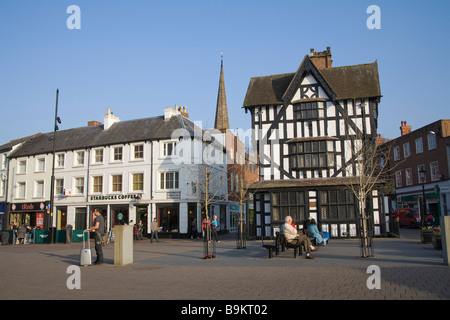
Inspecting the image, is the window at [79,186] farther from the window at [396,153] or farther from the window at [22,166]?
the window at [396,153]

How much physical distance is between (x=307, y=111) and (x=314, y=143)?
90.7 inches

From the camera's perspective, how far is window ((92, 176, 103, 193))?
34.4 metres

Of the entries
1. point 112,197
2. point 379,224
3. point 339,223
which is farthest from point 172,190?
point 379,224

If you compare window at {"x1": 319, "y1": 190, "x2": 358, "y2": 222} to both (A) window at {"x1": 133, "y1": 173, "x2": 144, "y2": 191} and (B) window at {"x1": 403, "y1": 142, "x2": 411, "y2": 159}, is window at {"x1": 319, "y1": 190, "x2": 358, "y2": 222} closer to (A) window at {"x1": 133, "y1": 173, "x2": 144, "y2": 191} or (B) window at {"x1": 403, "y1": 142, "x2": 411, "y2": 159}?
(A) window at {"x1": 133, "y1": 173, "x2": 144, "y2": 191}

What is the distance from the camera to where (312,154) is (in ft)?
80.9

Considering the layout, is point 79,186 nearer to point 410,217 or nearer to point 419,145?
point 410,217

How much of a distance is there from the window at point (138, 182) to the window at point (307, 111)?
14.8 meters

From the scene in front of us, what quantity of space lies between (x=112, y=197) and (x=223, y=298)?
1097 inches

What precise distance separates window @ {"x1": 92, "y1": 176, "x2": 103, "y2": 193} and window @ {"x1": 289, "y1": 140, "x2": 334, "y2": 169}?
18.5 metres

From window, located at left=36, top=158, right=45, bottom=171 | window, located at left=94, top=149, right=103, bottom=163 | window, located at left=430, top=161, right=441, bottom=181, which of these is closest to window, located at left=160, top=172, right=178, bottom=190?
window, located at left=94, top=149, right=103, bottom=163

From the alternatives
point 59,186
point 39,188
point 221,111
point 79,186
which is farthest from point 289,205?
point 221,111
